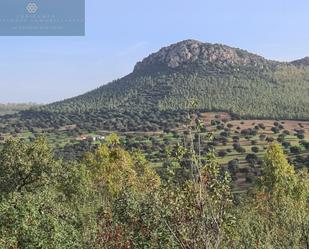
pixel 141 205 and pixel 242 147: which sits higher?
pixel 141 205

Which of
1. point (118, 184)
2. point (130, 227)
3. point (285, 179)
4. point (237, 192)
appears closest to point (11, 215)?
point (130, 227)

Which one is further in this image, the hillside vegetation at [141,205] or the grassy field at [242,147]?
the grassy field at [242,147]

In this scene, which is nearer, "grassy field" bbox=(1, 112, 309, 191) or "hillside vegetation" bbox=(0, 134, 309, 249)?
"hillside vegetation" bbox=(0, 134, 309, 249)

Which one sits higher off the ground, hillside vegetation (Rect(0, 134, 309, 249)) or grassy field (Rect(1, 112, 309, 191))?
hillside vegetation (Rect(0, 134, 309, 249))

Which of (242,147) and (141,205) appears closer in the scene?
(141,205)

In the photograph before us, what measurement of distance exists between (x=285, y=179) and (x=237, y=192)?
3669 cm

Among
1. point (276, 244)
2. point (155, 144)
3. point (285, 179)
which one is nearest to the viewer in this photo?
point (276, 244)

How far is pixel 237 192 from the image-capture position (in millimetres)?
106312

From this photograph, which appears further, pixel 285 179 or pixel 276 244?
pixel 285 179

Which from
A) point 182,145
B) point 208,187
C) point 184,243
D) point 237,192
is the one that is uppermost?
point 182,145

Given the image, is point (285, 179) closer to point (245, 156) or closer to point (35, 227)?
point (35, 227)

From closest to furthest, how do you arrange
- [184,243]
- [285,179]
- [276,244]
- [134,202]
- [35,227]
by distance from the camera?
[184,243] < [35,227] < [276,244] < [134,202] < [285,179]

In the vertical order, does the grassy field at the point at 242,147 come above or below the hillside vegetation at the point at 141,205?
below

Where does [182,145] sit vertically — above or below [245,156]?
above
